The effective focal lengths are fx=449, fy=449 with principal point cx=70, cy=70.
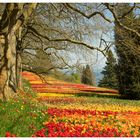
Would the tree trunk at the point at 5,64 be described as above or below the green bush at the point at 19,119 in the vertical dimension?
above

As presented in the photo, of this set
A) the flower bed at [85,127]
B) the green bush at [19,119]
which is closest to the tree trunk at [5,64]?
the green bush at [19,119]

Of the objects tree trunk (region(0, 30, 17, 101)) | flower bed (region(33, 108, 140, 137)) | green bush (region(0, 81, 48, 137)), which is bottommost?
flower bed (region(33, 108, 140, 137))

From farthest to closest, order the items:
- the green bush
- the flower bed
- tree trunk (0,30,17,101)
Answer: tree trunk (0,30,17,101) → the flower bed → the green bush

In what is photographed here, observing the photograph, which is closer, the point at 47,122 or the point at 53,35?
the point at 47,122

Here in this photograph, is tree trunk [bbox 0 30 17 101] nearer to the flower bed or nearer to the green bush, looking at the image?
the green bush

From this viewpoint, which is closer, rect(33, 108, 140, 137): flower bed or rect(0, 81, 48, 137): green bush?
rect(0, 81, 48, 137): green bush

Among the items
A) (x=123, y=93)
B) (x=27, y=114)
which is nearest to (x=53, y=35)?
(x=27, y=114)

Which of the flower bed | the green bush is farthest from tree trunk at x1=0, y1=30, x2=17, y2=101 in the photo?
the flower bed

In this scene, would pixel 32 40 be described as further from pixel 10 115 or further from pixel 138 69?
pixel 10 115

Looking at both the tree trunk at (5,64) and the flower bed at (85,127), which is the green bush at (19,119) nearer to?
the flower bed at (85,127)

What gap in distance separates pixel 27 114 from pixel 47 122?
2.54ft

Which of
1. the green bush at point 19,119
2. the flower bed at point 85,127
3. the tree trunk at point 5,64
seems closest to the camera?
the green bush at point 19,119

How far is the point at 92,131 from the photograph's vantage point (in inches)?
368

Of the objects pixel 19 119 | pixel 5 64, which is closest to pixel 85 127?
pixel 19 119
